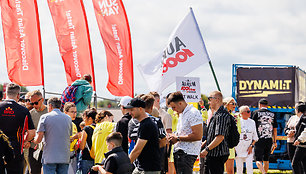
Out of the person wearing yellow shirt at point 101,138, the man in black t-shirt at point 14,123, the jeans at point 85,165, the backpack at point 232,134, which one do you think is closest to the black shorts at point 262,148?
the backpack at point 232,134

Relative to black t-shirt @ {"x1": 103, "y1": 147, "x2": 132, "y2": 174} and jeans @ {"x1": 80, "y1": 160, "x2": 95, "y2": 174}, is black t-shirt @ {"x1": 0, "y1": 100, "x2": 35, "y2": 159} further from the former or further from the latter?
black t-shirt @ {"x1": 103, "y1": 147, "x2": 132, "y2": 174}

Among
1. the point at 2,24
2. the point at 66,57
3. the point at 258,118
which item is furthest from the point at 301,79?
the point at 2,24

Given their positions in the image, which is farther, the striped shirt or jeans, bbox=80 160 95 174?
jeans, bbox=80 160 95 174

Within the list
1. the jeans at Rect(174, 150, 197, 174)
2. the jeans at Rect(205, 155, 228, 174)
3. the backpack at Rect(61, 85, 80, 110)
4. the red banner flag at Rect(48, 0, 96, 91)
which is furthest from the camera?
the red banner flag at Rect(48, 0, 96, 91)

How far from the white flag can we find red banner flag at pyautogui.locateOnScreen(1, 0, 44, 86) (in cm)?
441

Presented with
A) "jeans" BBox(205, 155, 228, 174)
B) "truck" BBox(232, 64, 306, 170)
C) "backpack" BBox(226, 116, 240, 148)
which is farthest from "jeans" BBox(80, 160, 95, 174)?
"truck" BBox(232, 64, 306, 170)

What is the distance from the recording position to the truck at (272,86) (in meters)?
14.7

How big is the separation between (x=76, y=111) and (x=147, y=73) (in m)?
5.24

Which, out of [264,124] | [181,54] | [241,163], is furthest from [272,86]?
[241,163]

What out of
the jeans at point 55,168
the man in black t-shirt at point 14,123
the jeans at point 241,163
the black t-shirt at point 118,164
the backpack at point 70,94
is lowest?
the jeans at point 241,163

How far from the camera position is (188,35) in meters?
13.5

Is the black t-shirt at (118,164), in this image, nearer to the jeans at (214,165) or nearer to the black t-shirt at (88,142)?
the jeans at (214,165)

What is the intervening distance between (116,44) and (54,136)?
9417 mm

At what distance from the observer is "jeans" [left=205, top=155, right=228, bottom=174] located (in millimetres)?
7555
